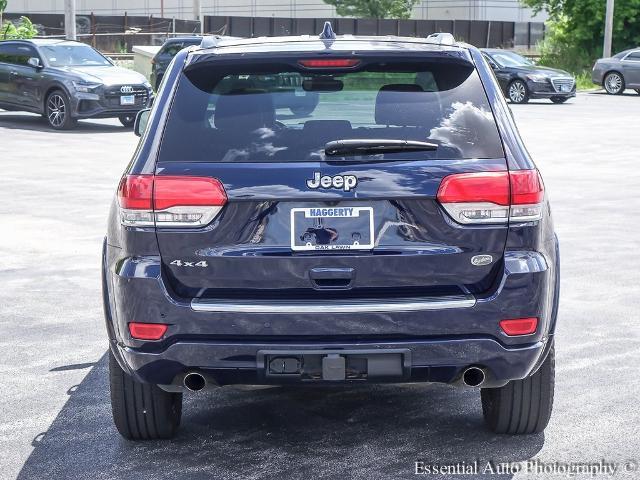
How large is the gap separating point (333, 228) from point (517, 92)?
96.7 ft

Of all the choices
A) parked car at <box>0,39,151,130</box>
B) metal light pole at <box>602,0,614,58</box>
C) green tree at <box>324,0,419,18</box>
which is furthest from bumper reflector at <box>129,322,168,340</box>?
green tree at <box>324,0,419,18</box>

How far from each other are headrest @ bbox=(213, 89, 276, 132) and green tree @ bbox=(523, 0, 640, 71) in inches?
1789

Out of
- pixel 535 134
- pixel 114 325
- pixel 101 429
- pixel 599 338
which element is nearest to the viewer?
pixel 114 325

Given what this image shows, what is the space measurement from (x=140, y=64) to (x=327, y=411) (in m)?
34.7

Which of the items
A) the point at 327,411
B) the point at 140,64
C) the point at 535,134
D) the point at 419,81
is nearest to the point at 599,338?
the point at 327,411

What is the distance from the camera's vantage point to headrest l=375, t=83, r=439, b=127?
480 cm

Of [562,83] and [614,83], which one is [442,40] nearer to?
[562,83]

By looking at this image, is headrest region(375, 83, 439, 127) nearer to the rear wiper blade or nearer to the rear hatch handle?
the rear wiper blade

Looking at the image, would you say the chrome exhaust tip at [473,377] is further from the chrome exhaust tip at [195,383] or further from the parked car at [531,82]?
the parked car at [531,82]

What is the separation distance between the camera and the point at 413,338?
4.58m

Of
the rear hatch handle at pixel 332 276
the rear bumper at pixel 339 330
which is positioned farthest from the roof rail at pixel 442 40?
the rear hatch handle at pixel 332 276

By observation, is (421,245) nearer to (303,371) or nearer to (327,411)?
(303,371)

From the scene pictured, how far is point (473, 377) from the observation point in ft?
15.6

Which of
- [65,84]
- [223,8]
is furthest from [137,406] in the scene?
[223,8]
